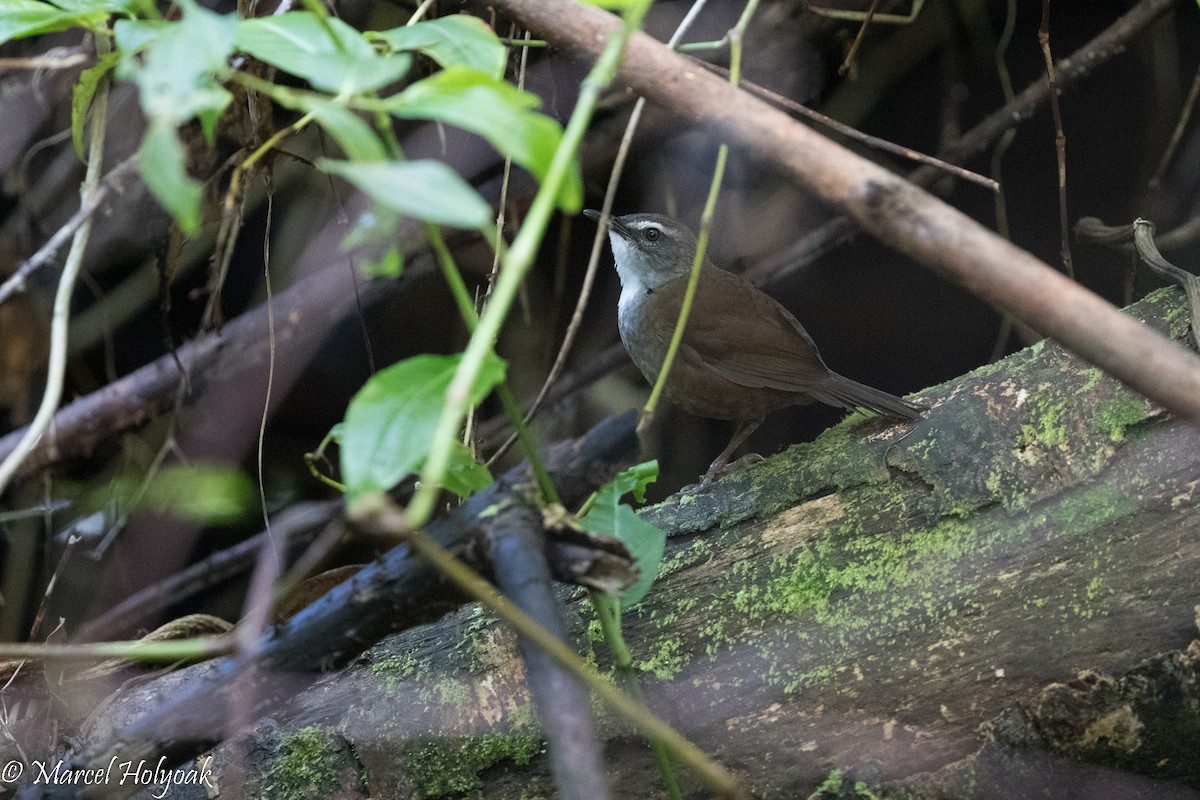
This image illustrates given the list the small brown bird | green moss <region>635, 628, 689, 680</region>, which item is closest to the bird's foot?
the small brown bird

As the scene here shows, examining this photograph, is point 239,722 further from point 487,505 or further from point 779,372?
point 779,372

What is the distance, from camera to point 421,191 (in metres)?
0.88

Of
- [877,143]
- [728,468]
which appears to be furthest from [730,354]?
[877,143]

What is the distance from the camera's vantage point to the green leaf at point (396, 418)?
0.99 metres

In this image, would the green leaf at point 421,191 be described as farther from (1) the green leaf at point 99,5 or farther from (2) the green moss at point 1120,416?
(2) the green moss at point 1120,416

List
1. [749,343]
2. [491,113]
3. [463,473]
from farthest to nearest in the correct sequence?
[749,343] → [463,473] → [491,113]

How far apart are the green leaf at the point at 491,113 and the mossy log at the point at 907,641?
1168mm

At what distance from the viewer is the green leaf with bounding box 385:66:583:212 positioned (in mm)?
960

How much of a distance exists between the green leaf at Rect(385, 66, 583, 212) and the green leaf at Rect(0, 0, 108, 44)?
0.77 metres

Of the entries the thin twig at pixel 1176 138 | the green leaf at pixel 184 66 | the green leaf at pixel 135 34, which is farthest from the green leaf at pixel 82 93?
the thin twig at pixel 1176 138

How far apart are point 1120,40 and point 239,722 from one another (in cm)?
342

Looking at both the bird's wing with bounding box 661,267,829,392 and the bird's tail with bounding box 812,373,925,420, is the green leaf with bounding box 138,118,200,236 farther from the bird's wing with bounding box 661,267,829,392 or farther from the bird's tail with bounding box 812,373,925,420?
the bird's wing with bounding box 661,267,829,392

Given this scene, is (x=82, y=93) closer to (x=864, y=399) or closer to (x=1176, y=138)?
(x=864, y=399)

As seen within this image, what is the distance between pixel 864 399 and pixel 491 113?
1607 millimetres
